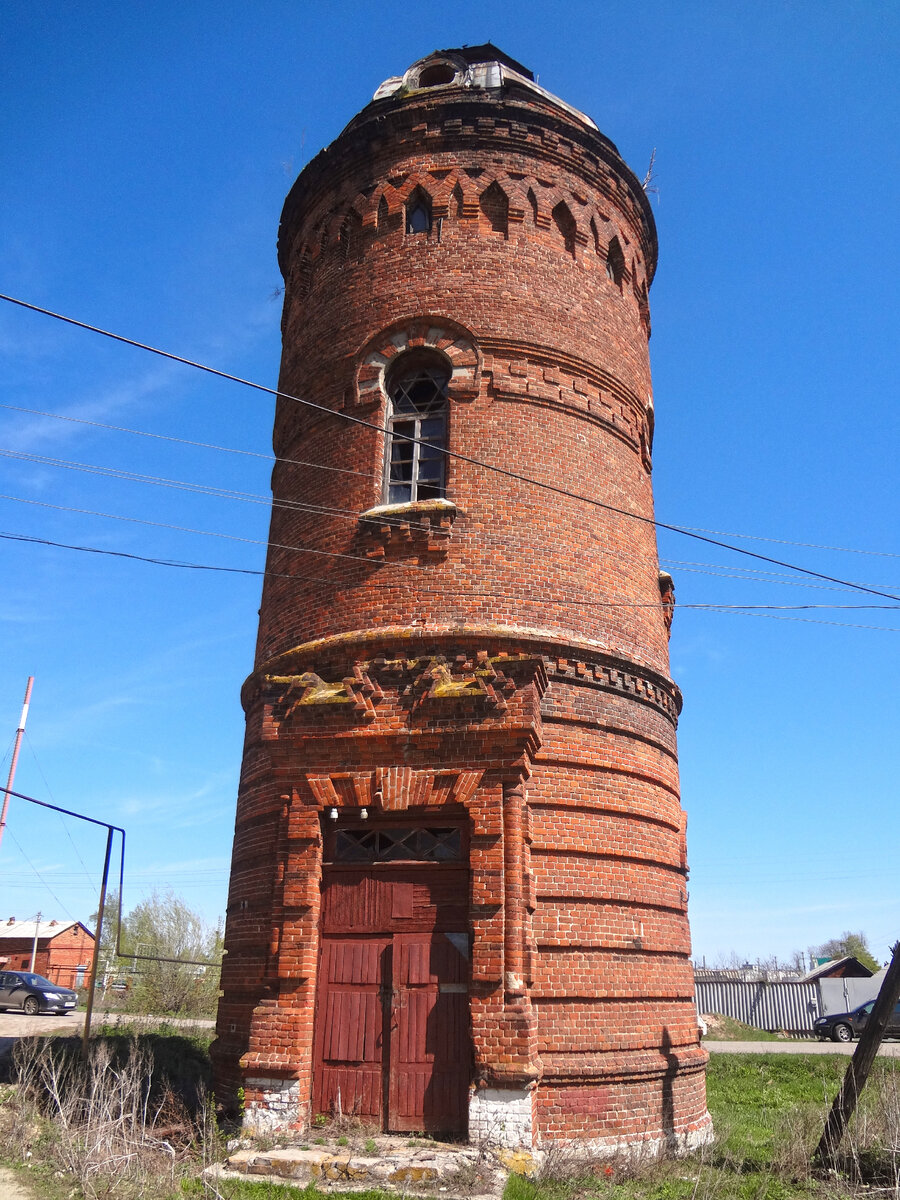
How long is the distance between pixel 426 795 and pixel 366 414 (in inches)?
197

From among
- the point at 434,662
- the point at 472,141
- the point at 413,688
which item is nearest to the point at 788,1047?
the point at 434,662

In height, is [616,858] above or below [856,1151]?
above

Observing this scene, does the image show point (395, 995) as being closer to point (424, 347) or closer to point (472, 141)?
point (424, 347)

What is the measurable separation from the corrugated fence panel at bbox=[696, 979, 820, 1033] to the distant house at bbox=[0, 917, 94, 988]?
3289 centimetres

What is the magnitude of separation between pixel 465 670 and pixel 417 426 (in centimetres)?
350

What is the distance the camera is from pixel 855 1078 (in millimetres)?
8258

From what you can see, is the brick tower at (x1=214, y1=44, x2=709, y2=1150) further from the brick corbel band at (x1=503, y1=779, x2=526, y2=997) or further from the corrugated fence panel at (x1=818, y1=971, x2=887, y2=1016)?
the corrugated fence panel at (x1=818, y1=971, x2=887, y2=1016)

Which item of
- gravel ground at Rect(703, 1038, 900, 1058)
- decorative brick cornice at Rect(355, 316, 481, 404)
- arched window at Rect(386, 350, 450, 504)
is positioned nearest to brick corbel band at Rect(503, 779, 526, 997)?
arched window at Rect(386, 350, 450, 504)

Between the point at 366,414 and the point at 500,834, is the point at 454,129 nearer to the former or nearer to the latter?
the point at 366,414

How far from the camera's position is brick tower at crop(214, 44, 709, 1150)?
8266 millimetres

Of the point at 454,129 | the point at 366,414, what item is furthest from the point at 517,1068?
the point at 454,129

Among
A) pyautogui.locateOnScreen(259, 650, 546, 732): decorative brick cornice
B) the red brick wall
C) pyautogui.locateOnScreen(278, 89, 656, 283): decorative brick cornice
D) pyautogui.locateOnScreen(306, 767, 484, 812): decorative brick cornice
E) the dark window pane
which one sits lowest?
the red brick wall

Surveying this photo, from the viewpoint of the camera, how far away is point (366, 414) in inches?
447

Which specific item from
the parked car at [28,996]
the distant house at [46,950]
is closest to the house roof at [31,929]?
the distant house at [46,950]
